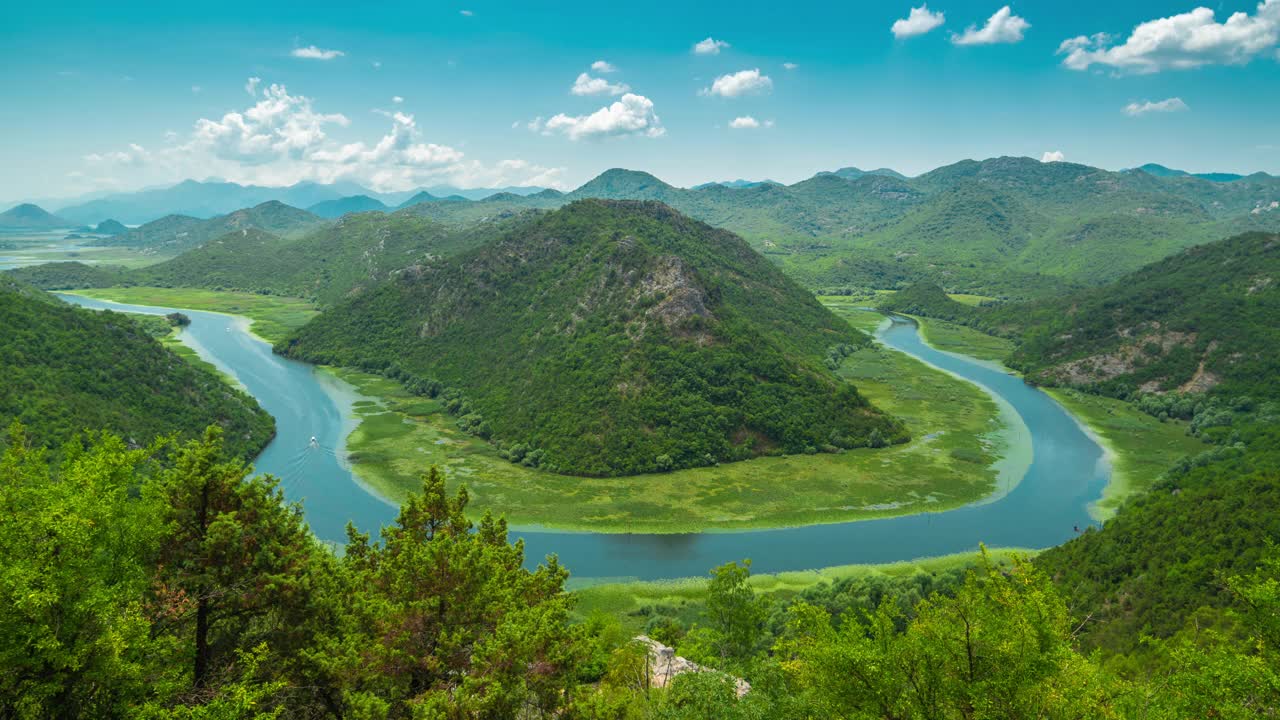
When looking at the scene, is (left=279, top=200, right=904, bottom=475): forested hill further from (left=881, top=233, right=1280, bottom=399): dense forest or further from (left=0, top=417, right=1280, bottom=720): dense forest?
(left=0, top=417, right=1280, bottom=720): dense forest

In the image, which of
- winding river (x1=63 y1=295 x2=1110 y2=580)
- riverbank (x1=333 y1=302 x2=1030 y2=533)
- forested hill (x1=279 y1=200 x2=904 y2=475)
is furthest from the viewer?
forested hill (x1=279 y1=200 x2=904 y2=475)

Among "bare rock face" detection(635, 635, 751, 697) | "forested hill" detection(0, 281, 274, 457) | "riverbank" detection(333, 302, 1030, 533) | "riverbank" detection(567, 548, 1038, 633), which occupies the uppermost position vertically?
"forested hill" detection(0, 281, 274, 457)

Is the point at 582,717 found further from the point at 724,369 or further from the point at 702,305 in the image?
the point at 702,305

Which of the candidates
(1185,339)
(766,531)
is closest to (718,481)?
(766,531)

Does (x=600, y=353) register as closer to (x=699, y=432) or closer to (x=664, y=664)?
(x=699, y=432)

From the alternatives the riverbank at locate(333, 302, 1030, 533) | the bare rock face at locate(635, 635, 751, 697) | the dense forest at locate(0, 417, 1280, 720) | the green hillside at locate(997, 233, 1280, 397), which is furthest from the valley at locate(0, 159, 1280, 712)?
the bare rock face at locate(635, 635, 751, 697)

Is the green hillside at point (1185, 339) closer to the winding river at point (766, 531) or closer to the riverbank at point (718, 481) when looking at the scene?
the winding river at point (766, 531)
